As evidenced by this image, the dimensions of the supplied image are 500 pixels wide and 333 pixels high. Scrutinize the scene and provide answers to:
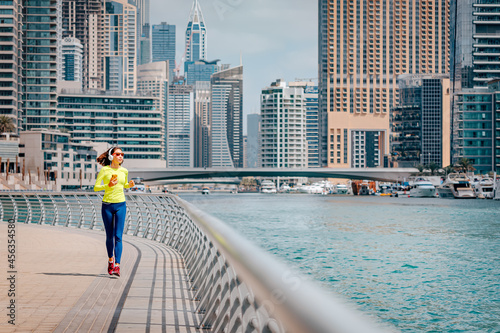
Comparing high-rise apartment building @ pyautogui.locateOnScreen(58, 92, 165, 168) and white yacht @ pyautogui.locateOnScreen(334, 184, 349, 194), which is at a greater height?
high-rise apartment building @ pyautogui.locateOnScreen(58, 92, 165, 168)

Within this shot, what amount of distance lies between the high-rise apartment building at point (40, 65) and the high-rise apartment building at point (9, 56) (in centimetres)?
668

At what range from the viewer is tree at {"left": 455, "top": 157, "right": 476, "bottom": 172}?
140m

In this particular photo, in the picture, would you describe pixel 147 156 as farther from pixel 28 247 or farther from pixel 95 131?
pixel 28 247

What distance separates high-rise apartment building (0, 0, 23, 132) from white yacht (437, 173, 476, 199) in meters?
96.9

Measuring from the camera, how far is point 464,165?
460 feet

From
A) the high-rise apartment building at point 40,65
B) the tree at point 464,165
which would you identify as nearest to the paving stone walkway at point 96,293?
the tree at point 464,165

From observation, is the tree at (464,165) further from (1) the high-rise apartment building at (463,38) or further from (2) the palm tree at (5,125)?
(2) the palm tree at (5,125)

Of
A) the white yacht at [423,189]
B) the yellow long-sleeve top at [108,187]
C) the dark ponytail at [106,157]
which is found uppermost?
the dark ponytail at [106,157]

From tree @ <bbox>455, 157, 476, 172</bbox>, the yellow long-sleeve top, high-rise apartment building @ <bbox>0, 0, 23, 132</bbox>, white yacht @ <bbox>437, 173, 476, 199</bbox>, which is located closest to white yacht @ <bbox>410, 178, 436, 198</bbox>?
white yacht @ <bbox>437, 173, 476, 199</bbox>

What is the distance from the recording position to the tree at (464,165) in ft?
460

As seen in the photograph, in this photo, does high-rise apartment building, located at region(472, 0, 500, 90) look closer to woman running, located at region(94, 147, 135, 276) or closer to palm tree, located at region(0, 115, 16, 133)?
palm tree, located at region(0, 115, 16, 133)

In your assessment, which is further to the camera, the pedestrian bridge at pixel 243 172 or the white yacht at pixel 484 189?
the pedestrian bridge at pixel 243 172

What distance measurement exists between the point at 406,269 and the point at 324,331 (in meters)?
26.3

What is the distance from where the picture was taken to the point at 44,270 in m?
11.7
